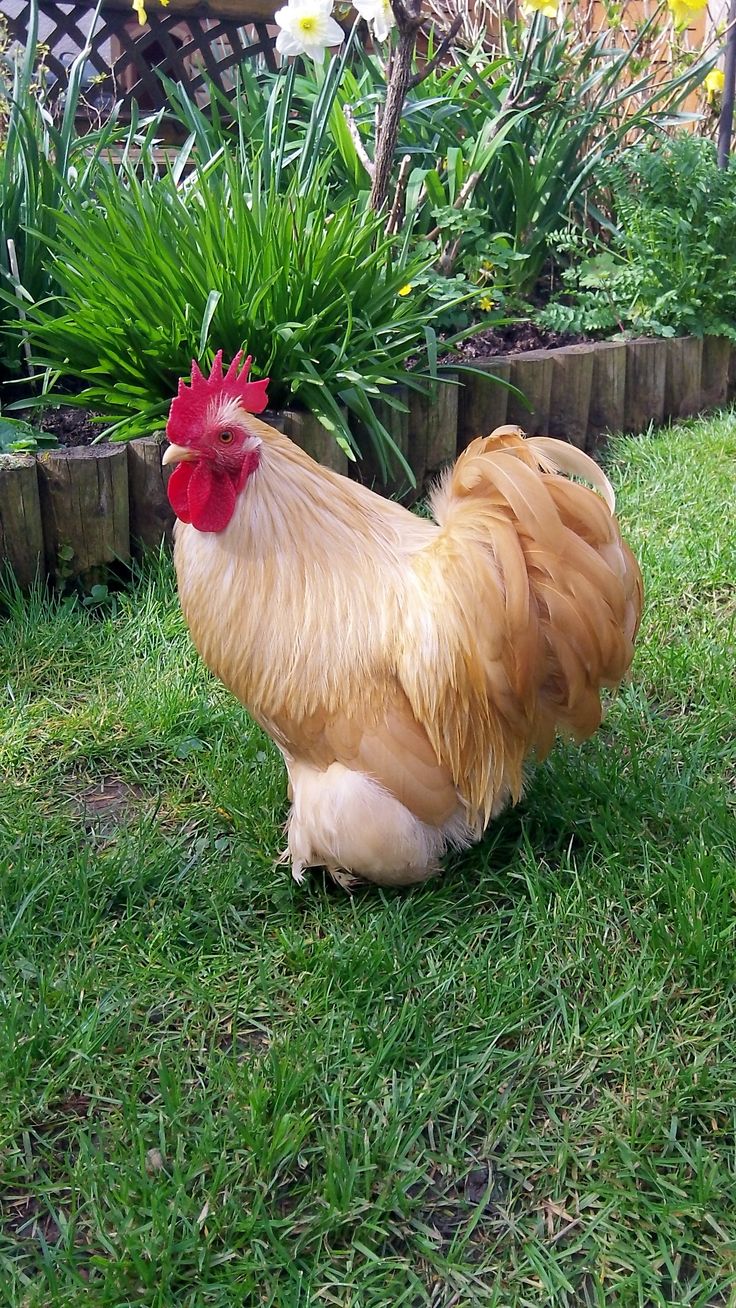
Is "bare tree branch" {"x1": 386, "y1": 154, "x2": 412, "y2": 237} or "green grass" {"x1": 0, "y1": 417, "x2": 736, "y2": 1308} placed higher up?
"bare tree branch" {"x1": 386, "y1": 154, "x2": 412, "y2": 237}

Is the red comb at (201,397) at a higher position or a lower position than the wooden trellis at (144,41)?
lower

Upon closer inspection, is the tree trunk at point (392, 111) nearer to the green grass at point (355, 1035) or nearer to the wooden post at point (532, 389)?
the wooden post at point (532, 389)

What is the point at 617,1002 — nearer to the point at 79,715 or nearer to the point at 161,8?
the point at 79,715

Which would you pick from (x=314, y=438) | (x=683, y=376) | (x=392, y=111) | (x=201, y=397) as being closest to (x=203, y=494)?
(x=201, y=397)

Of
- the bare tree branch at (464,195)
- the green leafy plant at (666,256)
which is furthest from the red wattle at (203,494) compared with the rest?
the green leafy plant at (666,256)

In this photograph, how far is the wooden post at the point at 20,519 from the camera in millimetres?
3092

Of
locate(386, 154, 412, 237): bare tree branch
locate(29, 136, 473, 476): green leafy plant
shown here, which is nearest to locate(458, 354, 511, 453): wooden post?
locate(29, 136, 473, 476): green leafy plant

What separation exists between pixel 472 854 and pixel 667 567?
1.68m

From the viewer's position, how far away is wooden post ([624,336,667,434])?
4.85m

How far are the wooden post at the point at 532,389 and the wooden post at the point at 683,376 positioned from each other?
0.87 metres

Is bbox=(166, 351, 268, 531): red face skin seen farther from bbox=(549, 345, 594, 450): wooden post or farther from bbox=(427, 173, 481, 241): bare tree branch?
bbox=(549, 345, 594, 450): wooden post

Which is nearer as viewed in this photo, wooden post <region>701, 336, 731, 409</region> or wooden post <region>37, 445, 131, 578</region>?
wooden post <region>37, 445, 131, 578</region>

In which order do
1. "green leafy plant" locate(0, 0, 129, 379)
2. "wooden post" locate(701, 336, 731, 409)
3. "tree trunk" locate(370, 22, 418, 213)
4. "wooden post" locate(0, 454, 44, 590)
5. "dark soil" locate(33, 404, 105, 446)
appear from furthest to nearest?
"wooden post" locate(701, 336, 731, 409) < "green leafy plant" locate(0, 0, 129, 379) < "dark soil" locate(33, 404, 105, 446) < "tree trunk" locate(370, 22, 418, 213) < "wooden post" locate(0, 454, 44, 590)

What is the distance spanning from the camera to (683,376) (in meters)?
5.10
